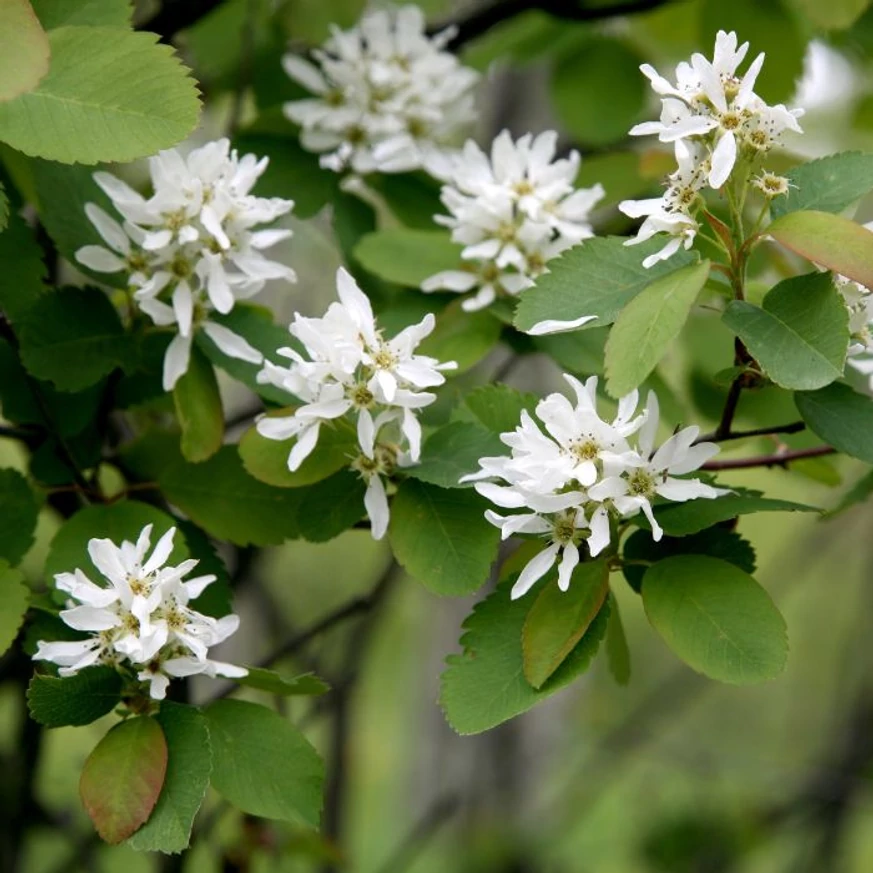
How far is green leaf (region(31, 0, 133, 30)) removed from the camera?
3.38 feet

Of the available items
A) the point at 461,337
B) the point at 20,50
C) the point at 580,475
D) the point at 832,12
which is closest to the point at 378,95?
the point at 461,337

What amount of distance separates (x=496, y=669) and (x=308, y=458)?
0.75ft

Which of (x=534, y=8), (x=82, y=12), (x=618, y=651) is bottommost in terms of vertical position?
(x=618, y=651)

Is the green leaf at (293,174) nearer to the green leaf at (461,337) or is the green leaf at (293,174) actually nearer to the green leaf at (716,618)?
the green leaf at (461,337)

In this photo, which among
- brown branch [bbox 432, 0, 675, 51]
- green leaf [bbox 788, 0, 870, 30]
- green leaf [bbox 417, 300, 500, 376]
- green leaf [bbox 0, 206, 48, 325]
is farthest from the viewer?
brown branch [bbox 432, 0, 675, 51]

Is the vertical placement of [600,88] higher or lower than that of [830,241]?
lower

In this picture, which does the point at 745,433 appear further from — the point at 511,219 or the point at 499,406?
the point at 511,219

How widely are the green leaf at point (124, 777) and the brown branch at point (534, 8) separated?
0.97m

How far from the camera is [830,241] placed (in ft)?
2.82

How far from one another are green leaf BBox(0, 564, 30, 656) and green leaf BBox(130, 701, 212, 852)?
0.12 m

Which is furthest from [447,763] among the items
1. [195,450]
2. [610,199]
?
[195,450]

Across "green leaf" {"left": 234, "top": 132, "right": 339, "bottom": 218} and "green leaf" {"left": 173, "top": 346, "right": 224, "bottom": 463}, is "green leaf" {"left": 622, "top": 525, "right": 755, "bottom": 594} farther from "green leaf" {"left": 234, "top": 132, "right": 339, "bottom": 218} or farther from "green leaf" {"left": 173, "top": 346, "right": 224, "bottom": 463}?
"green leaf" {"left": 234, "top": 132, "right": 339, "bottom": 218}

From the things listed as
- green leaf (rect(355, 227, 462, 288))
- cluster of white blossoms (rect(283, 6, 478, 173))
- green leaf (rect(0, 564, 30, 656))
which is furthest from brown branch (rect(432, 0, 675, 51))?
green leaf (rect(0, 564, 30, 656))

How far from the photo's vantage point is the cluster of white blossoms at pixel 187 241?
1.03 m
